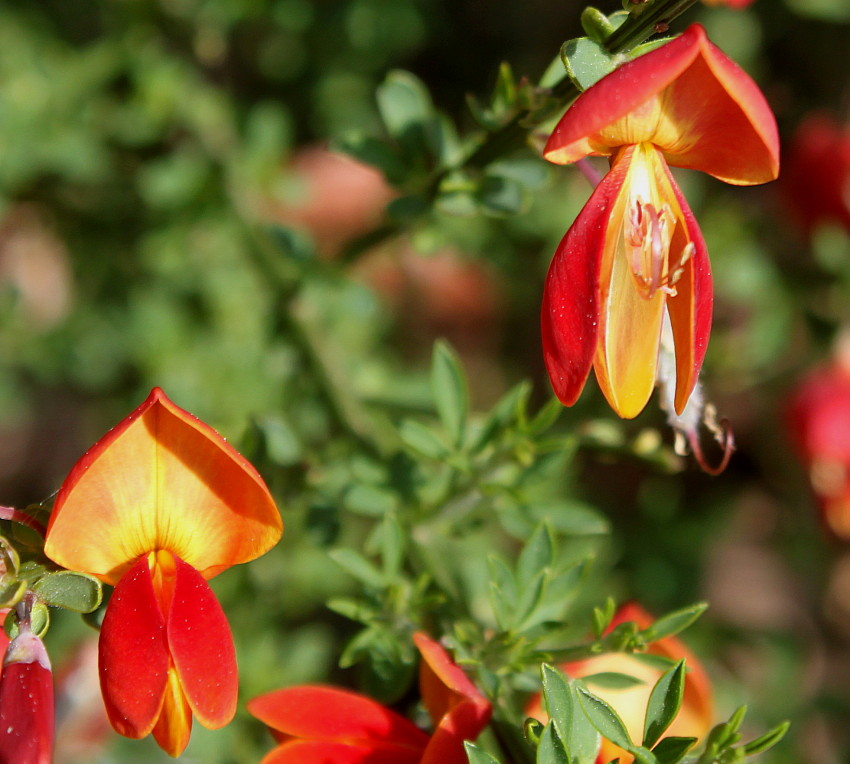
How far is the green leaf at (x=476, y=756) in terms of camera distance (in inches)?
37.6

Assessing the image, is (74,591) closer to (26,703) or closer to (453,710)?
(26,703)

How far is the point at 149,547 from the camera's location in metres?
1.05

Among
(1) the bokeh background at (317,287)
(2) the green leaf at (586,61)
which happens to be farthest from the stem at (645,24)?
(1) the bokeh background at (317,287)

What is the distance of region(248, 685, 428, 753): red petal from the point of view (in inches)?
43.1

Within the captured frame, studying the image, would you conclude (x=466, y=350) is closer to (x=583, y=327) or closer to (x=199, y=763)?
(x=199, y=763)

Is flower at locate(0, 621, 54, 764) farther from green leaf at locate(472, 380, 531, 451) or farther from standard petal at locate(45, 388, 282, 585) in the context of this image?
green leaf at locate(472, 380, 531, 451)

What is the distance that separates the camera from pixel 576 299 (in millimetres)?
947

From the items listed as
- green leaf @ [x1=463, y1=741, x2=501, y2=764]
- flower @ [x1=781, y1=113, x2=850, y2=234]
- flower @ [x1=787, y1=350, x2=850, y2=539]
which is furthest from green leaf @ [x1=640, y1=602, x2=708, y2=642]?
flower @ [x1=781, y1=113, x2=850, y2=234]

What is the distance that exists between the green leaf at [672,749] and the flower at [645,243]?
344 mm

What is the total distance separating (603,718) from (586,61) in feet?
2.19

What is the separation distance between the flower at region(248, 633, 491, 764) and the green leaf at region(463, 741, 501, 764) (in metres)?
0.08

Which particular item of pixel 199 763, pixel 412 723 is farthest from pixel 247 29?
pixel 412 723

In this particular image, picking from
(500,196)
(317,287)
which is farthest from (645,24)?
(317,287)

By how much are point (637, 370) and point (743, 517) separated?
2.15 meters
